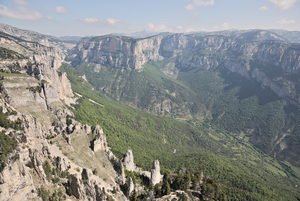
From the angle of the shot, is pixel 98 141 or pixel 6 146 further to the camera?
pixel 98 141

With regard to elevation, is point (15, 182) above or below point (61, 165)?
above

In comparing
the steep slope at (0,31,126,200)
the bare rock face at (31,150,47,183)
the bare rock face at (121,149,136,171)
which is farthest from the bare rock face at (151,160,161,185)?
the bare rock face at (31,150,47,183)

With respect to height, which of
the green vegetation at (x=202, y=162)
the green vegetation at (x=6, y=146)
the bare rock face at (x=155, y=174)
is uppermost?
the green vegetation at (x=6, y=146)

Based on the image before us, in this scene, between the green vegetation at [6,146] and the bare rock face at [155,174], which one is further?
the bare rock face at [155,174]

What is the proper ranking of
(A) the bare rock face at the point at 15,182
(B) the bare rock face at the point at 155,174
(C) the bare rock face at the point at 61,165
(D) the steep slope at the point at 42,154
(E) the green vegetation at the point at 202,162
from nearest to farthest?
(A) the bare rock face at the point at 15,182, (D) the steep slope at the point at 42,154, (C) the bare rock face at the point at 61,165, (B) the bare rock face at the point at 155,174, (E) the green vegetation at the point at 202,162

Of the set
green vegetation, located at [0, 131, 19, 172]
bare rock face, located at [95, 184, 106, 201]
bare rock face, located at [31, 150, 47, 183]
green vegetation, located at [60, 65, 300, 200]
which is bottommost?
green vegetation, located at [60, 65, 300, 200]

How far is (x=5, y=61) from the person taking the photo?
110938mm

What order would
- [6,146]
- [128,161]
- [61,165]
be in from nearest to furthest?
[6,146] < [61,165] < [128,161]

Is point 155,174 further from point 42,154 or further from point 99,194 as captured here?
point 42,154

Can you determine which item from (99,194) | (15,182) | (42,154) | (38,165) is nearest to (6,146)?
(38,165)

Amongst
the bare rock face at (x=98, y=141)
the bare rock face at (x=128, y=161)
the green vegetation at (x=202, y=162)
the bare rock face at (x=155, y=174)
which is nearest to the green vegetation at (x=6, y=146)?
the bare rock face at (x=98, y=141)

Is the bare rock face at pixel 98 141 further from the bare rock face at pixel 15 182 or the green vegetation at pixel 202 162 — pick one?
the green vegetation at pixel 202 162

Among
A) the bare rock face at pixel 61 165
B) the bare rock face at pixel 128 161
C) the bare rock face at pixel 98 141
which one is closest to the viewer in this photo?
the bare rock face at pixel 61 165

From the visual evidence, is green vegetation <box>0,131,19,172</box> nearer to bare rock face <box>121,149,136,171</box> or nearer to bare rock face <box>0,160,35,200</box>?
bare rock face <box>0,160,35,200</box>
